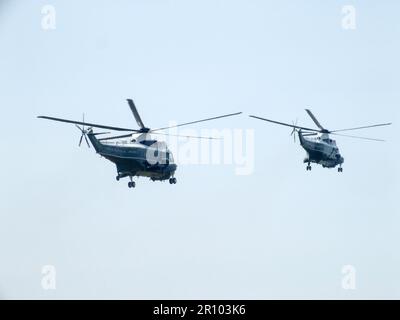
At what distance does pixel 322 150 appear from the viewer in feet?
309

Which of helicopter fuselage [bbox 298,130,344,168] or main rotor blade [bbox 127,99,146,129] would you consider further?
helicopter fuselage [bbox 298,130,344,168]

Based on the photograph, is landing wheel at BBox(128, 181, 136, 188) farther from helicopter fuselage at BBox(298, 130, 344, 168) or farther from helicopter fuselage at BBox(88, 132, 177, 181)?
helicopter fuselage at BBox(298, 130, 344, 168)

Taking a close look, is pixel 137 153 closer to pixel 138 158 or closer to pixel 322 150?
pixel 138 158

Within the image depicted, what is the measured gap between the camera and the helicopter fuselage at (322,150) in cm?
9281

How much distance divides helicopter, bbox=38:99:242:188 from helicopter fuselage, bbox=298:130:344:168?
17.0 metres

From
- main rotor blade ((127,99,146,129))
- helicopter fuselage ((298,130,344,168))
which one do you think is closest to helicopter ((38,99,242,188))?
main rotor blade ((127,99,146,129))

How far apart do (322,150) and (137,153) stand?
78.1 feet

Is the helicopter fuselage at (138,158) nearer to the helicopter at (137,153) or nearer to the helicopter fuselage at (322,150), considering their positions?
the helicopter at (137,153)

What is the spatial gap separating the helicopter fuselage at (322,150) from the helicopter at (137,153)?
55.8ft

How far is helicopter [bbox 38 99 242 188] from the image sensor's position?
7546 cm
